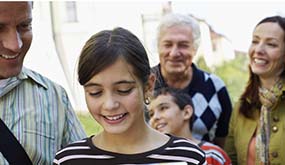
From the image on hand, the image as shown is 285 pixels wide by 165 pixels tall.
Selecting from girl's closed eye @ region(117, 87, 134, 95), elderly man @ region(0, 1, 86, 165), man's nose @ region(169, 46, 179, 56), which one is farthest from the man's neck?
girl's closed eye @ region(117, 87, 134, 95)

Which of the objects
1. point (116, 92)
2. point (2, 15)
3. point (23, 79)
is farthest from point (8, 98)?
point (116, 92)

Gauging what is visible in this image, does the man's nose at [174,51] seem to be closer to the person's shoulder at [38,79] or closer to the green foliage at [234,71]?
the green foliage at [234,71]

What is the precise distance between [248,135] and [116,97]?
1.26 m

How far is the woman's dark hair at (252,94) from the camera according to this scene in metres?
2.61

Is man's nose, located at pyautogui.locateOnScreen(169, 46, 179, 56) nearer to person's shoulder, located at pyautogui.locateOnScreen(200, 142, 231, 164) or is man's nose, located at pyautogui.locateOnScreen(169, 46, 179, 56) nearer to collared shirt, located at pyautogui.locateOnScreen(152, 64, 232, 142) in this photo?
collared shirt, located at pyautogui.locateOnScreen(152, 64, 232, 142)

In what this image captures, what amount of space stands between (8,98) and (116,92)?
1.24ft

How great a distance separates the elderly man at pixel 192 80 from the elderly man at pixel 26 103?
108cm

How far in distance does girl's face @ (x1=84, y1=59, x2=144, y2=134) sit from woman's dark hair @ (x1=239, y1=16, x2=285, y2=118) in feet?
3.90

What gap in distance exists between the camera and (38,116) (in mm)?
1699

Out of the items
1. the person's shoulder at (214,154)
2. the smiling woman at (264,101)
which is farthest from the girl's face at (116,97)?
the smiling woman at (264,101)

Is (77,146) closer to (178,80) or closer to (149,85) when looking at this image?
(149,85)

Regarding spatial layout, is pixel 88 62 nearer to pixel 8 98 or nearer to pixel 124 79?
pixel 124 79

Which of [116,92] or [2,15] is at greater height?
[2,15]

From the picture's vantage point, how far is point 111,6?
385 cm
